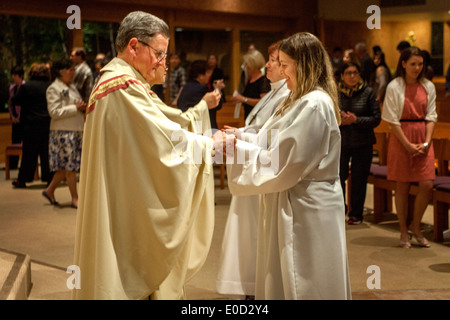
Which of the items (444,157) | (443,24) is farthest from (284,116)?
(443,24)

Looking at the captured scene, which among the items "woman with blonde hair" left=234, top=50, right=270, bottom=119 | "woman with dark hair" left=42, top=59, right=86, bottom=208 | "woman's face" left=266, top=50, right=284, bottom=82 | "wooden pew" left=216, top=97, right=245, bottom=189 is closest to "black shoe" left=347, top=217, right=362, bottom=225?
"woman with blonde hair" left=234, top=50, right=270, bottom=119

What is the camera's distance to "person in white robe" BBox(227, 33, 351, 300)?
2.69 metres

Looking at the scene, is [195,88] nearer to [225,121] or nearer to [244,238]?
[225,121]

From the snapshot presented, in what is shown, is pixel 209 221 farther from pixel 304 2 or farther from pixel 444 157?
pixel 304 2

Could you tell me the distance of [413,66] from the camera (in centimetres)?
516

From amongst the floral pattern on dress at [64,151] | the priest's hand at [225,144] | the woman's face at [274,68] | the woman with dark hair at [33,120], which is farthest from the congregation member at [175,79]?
the priest's hand at [225,144]

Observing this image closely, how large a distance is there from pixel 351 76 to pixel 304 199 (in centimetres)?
330

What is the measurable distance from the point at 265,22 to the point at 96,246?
417 inches

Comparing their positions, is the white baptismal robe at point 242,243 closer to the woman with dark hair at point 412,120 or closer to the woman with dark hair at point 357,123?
the woman with dark hair at point 412,120

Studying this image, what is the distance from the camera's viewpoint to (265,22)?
12.8 m

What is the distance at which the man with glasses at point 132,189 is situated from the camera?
2.75m

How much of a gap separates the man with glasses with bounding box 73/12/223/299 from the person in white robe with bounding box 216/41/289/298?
1117 millimetres

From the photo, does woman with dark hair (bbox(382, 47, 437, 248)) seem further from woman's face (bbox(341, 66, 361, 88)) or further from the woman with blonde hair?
the woman with blonde hair

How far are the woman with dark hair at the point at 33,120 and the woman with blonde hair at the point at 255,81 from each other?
276cm
